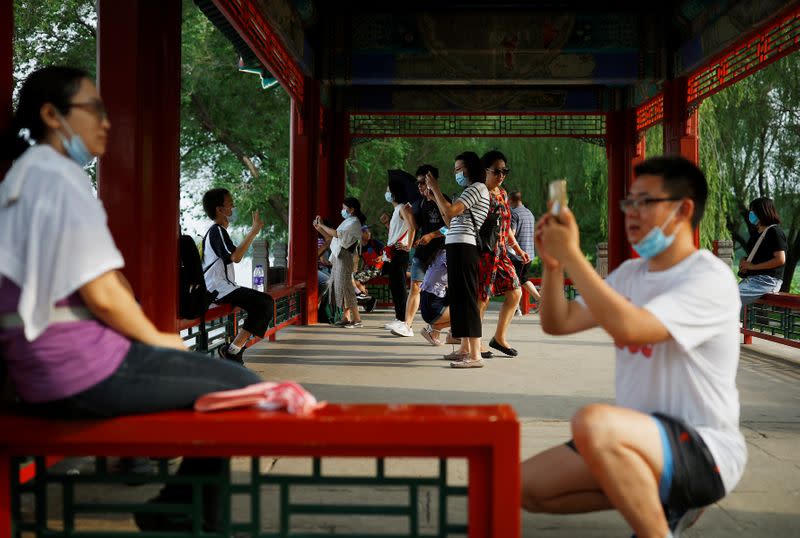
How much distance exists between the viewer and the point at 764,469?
3738 millimetres

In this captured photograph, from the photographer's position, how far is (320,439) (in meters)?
1.97

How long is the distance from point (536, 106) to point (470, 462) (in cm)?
1119

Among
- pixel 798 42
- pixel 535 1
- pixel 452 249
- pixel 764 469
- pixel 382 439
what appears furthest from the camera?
pixel 535 1

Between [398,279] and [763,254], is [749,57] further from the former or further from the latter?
[398,279]

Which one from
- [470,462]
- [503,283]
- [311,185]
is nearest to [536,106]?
[311,185]

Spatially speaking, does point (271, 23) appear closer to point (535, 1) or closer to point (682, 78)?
point (535, 1)

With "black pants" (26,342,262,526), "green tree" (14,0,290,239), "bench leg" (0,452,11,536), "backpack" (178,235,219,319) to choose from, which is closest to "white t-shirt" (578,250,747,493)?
"black pants" (26,342,262,526)

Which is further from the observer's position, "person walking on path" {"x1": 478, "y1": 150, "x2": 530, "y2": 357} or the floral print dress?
the floral print dress

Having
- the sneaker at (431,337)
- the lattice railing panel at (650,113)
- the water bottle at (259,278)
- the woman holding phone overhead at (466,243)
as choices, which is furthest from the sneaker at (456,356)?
the lattice railing panel at (650,113)

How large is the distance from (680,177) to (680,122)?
8.99 meters

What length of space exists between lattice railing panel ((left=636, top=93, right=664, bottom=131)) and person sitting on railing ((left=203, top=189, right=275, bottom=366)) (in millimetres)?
6891

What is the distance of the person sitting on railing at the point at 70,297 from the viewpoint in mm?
1906

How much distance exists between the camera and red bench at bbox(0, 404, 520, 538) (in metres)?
1.95

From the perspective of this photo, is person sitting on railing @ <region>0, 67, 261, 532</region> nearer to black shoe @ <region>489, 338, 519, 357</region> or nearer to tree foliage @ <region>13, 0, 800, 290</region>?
black shoe @ <region>489, 338, 519, 357</region>
